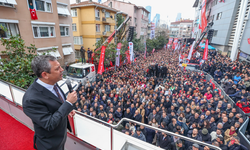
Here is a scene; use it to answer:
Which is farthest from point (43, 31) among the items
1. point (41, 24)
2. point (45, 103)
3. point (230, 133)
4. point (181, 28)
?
point (181, 28)

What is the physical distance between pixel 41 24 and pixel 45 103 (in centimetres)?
1483

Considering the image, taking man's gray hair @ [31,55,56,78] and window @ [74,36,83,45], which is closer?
man's gray hair @ [31,55,56,78]

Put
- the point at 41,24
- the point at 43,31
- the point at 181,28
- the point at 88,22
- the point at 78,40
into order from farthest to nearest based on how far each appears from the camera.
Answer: the point at 181,28
the point at 78,40
the point at 88,22
the point at 43,31
the point at 41,24

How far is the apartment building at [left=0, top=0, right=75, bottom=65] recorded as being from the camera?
423 inches

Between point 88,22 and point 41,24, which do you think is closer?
point 41,24

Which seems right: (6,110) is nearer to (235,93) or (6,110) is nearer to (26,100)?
(26,100)

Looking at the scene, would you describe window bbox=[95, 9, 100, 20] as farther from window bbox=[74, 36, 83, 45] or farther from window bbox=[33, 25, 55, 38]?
window bbox=[33, 25, 55, 38]

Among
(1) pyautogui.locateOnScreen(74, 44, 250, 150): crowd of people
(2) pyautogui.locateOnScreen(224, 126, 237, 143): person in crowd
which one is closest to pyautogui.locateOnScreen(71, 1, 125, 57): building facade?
(1) pyautogui.locateOnScreen(74, 44, 250, 150): crowd of people

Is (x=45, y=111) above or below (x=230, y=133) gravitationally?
above

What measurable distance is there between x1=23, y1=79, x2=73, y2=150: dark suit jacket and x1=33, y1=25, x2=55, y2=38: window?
1436 cm

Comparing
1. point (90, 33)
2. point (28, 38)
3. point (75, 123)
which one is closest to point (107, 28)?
point (90, 33)

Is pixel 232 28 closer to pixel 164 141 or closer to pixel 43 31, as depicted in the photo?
pixel 164 141

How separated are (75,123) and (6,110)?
9.74 feet

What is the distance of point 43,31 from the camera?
13453mm
